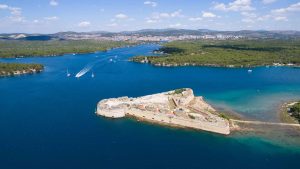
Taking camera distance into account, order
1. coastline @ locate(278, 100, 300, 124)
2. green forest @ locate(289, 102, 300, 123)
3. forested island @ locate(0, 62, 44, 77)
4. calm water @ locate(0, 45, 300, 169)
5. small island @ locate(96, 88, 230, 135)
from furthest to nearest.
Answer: forested island @ locate(0, 62, 44, 77) → green forest @ locate(289, 102, 300, 123) → coastline @ locate(278, 100, 300, 124) → small island @ locate(96, 88, 230, 135) → calm water @ locate(0, 45, 300, 169)

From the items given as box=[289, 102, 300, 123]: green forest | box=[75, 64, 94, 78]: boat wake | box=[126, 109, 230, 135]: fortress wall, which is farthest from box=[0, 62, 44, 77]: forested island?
box=[289, 102, 300, 123]: green forest

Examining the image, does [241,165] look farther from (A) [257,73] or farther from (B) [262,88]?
(A) [257,73]

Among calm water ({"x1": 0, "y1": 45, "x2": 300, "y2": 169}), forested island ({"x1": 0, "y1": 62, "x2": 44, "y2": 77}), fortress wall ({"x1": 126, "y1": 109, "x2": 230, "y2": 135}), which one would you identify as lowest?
calm water ({"x1": 0, "y1": 45, "x2": 300, "y2": 169})

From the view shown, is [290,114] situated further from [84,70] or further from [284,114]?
[84,70]

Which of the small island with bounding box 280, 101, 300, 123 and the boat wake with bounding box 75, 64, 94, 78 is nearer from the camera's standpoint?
the small island with bounding box 280, 101, 300, 123

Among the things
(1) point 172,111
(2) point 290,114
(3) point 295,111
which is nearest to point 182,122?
(1) point 172,111

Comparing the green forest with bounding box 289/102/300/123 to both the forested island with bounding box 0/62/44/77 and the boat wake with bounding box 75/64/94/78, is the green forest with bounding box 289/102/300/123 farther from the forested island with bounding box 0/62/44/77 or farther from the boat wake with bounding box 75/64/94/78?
the forested island with bounding box 0/62/44/77
